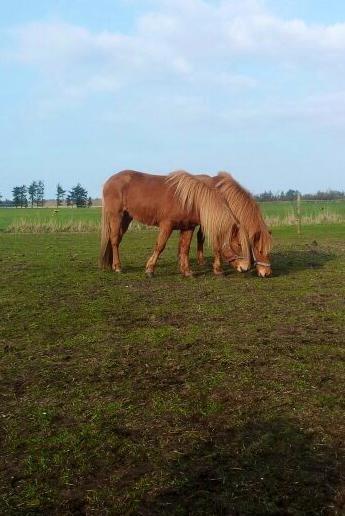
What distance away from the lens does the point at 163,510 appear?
7.28 feet

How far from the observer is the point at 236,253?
29.5ft

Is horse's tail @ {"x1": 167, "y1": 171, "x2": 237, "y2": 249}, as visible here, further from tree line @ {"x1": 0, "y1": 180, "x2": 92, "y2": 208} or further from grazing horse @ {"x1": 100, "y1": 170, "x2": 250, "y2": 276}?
tree line @ {"x1": 0, "y1": 180, "x2": 92, "y2": 208}

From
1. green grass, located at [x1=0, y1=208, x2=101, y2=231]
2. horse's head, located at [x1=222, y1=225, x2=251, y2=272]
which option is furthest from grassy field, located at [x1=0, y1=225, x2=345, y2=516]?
green grass, located at [x1=0, y1=208, x2=101, y2=231]

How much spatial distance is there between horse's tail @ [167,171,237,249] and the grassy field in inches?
86.7

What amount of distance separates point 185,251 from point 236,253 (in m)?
0.95

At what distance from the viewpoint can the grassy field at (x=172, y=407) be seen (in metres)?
2.35

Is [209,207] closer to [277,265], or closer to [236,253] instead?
[236,253]

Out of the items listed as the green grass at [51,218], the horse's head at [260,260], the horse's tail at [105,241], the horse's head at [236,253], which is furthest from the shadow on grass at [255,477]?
the green grass at [51,218]

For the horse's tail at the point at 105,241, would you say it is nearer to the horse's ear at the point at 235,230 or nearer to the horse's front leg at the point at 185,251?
the horse's front leg at the point at 185,251

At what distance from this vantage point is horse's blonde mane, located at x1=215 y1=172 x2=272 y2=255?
29.8 ft

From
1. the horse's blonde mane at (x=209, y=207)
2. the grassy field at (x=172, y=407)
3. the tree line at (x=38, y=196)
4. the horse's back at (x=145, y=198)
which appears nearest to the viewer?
the grassy field at (x=172, y=407)

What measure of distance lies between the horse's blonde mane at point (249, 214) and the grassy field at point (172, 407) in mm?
2425

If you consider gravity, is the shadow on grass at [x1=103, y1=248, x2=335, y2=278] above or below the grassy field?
above

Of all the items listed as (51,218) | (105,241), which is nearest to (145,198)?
(105,241)
